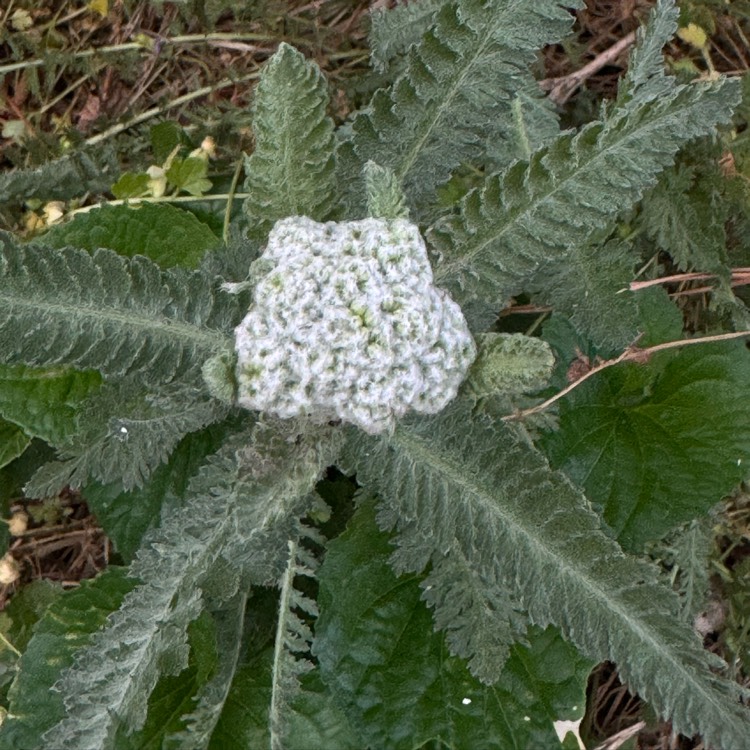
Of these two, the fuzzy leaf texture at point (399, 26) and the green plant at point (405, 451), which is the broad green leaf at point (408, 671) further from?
the fuzzy leaf texture at point (399, 26)

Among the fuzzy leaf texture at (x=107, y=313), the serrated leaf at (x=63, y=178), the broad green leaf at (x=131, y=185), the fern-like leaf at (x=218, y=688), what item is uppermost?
the fuzzy leaf texture at (x=107, y=313)

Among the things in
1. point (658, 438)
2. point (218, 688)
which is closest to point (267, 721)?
point (218, 688)

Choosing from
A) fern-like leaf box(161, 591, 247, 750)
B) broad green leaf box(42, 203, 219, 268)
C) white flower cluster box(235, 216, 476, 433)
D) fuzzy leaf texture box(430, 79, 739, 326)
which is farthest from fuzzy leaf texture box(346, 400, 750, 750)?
broad green leaf box(42, 203, 219, 268)

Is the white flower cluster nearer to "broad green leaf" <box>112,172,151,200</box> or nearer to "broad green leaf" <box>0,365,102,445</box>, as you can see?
"broad green leaf" <box>0,365,102,445</box>

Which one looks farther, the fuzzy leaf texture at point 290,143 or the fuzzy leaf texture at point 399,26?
the fuzzy leaf texture at point 399,26

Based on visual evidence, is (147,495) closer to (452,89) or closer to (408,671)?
(408,671)

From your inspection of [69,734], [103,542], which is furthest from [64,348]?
[103,542]

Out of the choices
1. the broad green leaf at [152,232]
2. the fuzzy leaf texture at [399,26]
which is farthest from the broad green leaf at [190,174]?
the fuzzy leaf texture at [399,26]

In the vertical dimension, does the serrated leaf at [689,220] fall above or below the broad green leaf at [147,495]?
above
